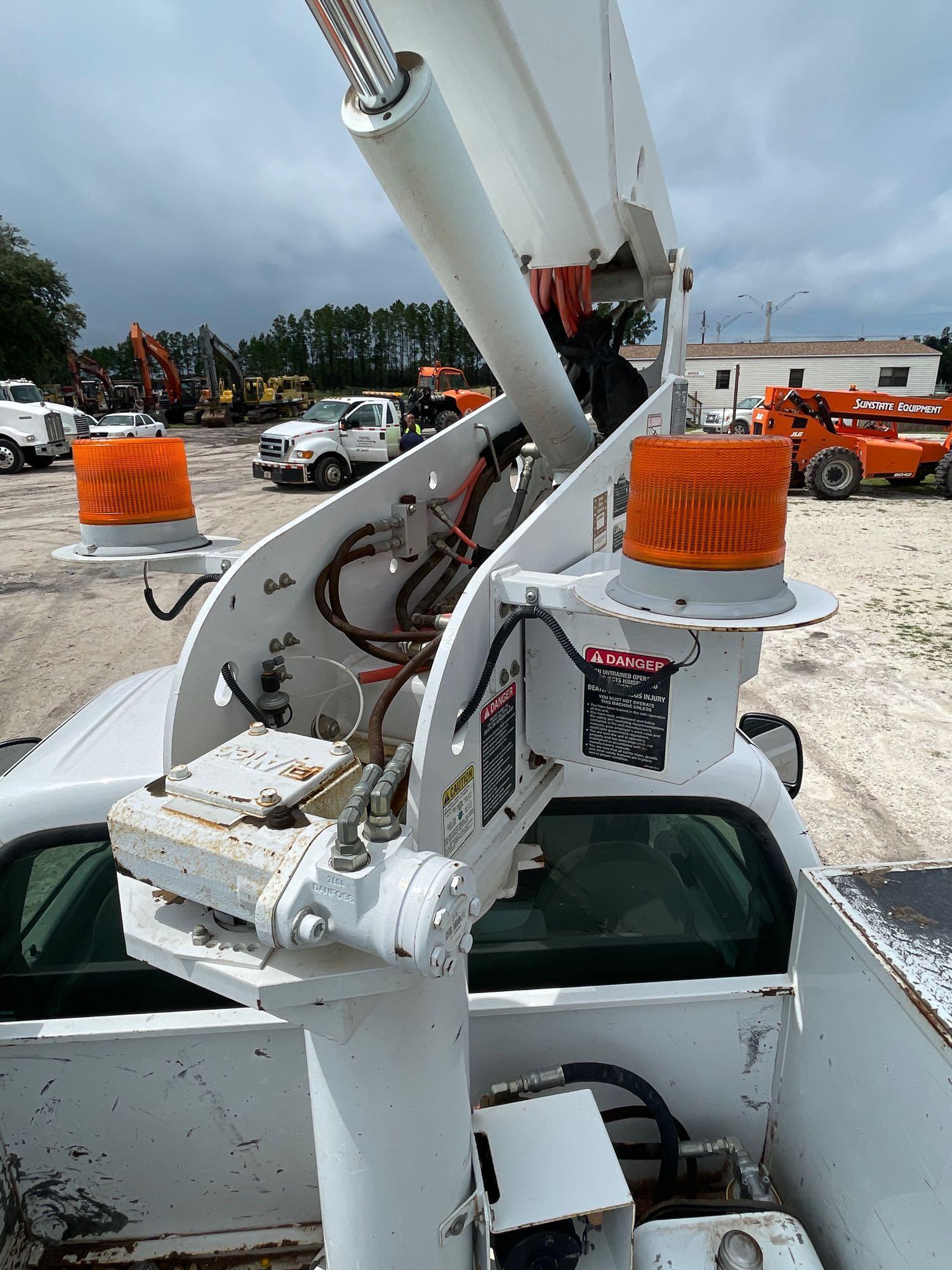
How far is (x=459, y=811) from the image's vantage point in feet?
4.46

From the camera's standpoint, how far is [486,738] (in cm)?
145

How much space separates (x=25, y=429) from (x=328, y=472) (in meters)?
9.02

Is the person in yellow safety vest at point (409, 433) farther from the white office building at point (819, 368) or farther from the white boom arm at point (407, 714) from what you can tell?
the white office building at point (819, 368)

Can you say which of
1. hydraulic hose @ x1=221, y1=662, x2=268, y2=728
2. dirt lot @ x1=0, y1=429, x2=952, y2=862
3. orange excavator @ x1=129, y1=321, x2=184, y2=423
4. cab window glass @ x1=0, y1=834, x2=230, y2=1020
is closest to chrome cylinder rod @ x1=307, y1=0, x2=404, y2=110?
hydraulic hose @ x1=221, y1=662, x2=268, y2=728

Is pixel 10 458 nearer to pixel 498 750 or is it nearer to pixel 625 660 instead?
pixel 498 750

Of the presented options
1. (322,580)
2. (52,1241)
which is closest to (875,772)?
(322,580)

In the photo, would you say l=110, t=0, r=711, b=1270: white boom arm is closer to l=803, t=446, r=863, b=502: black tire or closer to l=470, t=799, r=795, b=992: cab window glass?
l=470, t=799, r=795, b=992: cab window glass

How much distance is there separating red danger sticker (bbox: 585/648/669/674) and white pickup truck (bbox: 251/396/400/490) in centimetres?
1520

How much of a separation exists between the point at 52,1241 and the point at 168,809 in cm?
157


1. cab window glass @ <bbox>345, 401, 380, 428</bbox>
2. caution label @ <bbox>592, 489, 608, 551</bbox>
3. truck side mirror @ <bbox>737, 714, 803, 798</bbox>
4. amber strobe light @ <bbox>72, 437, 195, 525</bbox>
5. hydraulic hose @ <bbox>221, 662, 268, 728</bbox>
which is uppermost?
amber strobe light @ <bbox>72, 437, 195, 525</bbox>

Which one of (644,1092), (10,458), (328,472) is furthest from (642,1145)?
(10,458)

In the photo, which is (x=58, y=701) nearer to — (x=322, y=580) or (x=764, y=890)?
(x=322, y=580)

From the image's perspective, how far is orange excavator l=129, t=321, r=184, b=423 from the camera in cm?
2825

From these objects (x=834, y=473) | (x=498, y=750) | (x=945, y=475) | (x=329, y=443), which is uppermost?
(x=498, y=750)
